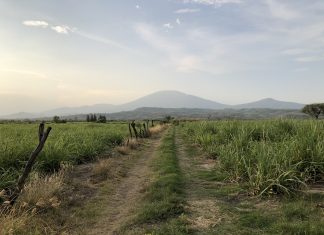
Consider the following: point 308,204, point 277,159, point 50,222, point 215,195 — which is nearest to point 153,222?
point 50,222

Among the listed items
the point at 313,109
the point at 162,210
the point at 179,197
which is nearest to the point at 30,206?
the point at 162,210

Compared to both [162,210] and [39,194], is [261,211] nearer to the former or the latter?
[162,210]

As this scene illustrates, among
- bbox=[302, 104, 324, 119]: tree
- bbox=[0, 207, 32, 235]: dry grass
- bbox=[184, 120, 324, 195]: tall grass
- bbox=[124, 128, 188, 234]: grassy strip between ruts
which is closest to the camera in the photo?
bbox=[0, 207, 32, 235]: dry grass


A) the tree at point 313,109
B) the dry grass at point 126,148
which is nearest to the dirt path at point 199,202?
the dry grass at point 126,148

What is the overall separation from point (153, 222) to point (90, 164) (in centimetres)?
887

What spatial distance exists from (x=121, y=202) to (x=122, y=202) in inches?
1.0

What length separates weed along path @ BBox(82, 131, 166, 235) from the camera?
754 cm

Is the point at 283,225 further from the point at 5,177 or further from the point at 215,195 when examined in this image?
the point at 5,177

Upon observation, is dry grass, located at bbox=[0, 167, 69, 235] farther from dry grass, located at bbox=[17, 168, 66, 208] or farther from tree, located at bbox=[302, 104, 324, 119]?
tree, located at bbox=[302, 104, 324, 119]

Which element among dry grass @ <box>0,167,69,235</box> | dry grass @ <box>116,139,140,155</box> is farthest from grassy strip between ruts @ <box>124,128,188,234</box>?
dry grass @ <box>116,139,140,155</box>

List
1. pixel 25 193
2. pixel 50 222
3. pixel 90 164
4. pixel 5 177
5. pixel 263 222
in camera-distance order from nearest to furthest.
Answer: pixel 263 222 < pixel 50 222 < pixel 25 193 < pixel 5 177 < pixel 90 164

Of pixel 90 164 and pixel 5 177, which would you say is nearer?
pixel 5 177

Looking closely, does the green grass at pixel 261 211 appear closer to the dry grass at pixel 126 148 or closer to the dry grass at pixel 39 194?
the dry grass at pixel 39 194

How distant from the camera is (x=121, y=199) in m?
10.0
